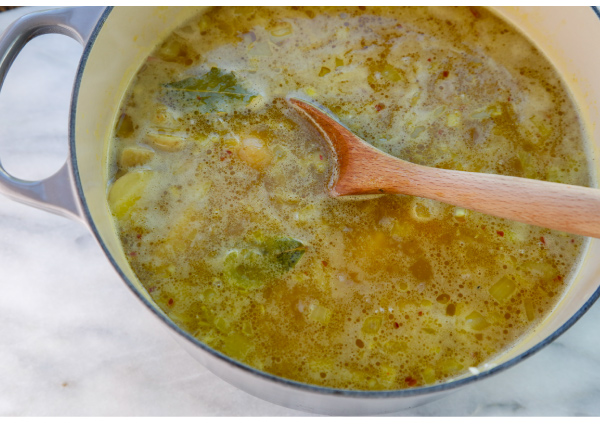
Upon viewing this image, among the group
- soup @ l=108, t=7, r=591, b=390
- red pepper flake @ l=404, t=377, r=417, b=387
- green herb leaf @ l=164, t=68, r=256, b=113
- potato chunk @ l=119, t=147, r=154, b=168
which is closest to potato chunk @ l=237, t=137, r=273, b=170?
soup @ l=108, t=7, r=591, b=390

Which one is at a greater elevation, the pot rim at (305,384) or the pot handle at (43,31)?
the pot handle at (43,31)

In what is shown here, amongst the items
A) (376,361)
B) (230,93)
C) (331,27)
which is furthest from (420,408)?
(331,27)

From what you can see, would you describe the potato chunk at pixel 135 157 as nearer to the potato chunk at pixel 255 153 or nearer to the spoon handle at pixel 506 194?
the potato chunk at pixel 255 153

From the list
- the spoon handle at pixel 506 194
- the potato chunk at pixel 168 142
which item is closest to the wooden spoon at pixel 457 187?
the spoon handle at pixel 506 194

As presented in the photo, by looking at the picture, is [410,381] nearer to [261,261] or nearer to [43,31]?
[261,261]

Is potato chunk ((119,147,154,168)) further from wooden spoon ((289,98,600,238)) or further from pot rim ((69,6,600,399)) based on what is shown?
wooden spoon ((289,98,600,238))

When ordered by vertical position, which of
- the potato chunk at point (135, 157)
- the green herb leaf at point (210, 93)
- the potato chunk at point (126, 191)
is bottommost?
the potato chunk at point (126, 191)
